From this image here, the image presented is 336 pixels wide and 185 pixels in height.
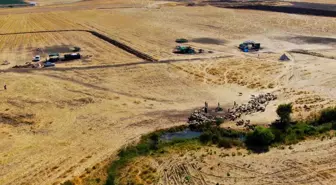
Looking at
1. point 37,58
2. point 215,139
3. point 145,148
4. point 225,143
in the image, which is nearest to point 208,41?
point 37,58

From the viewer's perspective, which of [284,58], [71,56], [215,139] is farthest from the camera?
[71,56]

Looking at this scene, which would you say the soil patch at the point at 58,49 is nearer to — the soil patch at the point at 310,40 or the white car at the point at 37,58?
the white car at the point at 37,58

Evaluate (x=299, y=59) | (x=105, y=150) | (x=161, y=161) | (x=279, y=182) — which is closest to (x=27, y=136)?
(x=105, y=150)

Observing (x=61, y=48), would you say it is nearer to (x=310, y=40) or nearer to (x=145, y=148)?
(x=145, y=148)

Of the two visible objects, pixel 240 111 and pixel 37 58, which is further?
pixel 37 58

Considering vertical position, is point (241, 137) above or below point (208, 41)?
below
